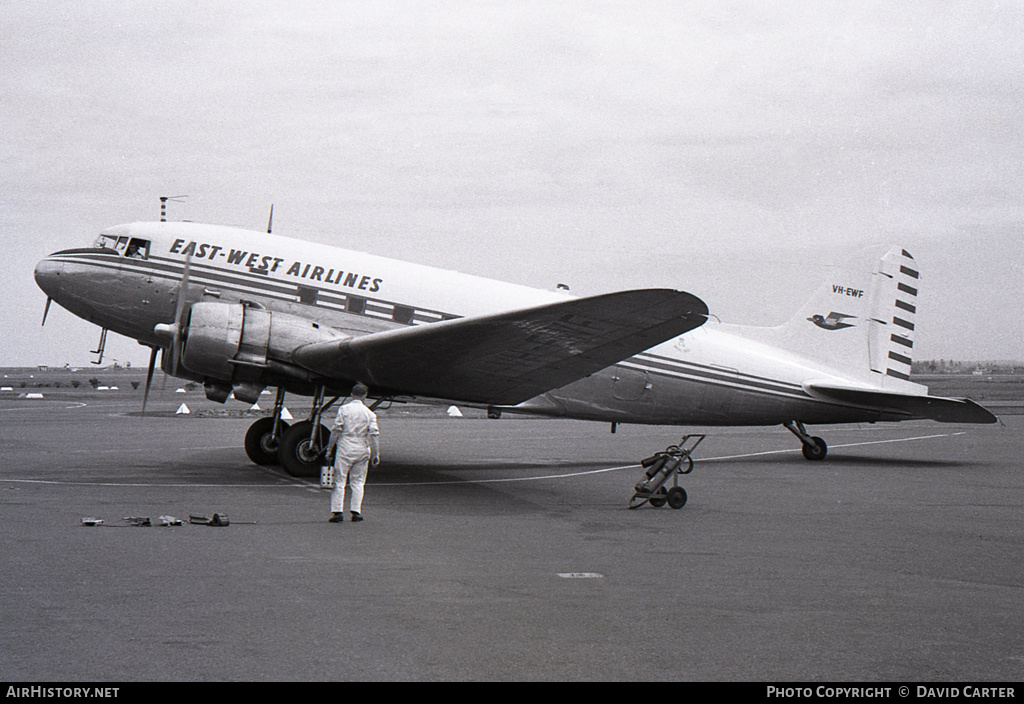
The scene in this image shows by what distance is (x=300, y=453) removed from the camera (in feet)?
47.9

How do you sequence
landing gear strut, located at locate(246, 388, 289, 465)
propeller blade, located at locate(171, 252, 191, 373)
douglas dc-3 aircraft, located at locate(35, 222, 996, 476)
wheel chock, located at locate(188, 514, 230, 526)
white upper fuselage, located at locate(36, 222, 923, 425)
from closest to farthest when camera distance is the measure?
wheel chock, located at locate(188, 514, 230, 526)
douglas dc-3 aircraft, located at locate(35, 222, 996, 476)
propeller blade, located at locate(171, 252, 191, 373)
white upper fuselage, located at locate(36, 222, 923, 425)
landing gear strut, located at locate(246, 388, 289, 465)

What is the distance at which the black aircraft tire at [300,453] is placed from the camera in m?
14.5

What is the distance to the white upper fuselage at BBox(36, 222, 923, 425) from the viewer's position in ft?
52.2

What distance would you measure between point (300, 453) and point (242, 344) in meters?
1.98

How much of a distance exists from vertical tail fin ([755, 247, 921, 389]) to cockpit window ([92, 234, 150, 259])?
12.6 meters

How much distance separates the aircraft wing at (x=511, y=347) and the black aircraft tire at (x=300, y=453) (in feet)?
3.45

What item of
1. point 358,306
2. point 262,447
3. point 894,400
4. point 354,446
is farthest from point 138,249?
point 894,400

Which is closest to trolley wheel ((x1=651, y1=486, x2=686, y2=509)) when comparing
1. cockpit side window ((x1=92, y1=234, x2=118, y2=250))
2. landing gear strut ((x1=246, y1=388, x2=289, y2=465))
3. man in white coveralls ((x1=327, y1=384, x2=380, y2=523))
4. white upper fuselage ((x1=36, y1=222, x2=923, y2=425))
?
man in white coveralls ((x1=327, y1=384, x2=380, y2=523))

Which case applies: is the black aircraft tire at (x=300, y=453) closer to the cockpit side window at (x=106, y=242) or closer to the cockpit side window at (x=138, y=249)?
the cockpit side window at (x=138, y=249)

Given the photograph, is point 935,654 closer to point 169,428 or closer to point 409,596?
point 409,596

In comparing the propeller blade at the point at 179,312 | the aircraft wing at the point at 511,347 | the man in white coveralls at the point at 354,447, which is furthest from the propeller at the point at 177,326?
the man in white coveralls at the point at 354,447

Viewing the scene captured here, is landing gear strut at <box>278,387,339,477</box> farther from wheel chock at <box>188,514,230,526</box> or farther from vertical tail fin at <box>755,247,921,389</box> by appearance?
vertical tail fin at <box>755,247,921,389</box>

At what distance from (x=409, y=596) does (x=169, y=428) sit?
2284cm

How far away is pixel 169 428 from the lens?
27.2m
